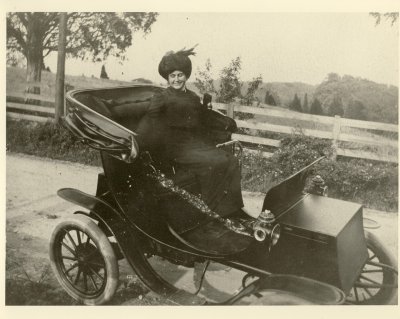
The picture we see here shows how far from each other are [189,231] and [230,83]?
3.91ft

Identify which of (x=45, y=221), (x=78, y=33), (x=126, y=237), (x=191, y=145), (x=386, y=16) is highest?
(x=386, y=16)

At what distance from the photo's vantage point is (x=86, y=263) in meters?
2.62

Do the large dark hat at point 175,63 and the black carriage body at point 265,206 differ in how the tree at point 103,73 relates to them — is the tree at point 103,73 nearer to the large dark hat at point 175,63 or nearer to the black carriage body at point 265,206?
the black carriage body at point 265,206

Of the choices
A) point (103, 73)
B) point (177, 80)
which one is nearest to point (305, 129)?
point (177, 80)

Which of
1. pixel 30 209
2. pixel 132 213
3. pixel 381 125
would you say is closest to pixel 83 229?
pixel 132 213

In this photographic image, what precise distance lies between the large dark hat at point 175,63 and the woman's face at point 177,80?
2 cm

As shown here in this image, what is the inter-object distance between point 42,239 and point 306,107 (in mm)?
2303

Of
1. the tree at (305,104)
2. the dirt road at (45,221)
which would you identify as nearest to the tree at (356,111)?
the tree at (305,104)

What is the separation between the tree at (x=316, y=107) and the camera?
3.23 metres

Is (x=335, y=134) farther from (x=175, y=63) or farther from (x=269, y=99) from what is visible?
(x=175, y=63)

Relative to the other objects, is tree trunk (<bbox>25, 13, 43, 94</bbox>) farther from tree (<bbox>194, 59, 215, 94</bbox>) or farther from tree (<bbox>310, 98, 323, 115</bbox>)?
tree (<bbox>310, 98, 323, 115</bbox>)

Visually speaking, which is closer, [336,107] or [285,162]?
[336,107]

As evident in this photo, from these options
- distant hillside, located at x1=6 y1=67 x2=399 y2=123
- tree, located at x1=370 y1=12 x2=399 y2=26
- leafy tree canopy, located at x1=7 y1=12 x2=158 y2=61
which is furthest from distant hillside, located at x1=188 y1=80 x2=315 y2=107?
leafy tree canopy, located at x1=7 y1=12 x2=158 y2=61

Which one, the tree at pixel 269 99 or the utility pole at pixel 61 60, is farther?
the tree at pixel 269 99
